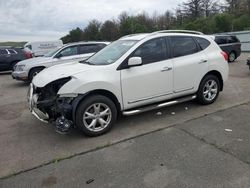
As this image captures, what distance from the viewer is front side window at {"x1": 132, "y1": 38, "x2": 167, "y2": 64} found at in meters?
5.12

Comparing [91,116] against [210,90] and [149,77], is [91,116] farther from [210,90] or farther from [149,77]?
[210,90]

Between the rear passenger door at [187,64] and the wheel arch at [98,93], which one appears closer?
the wheel arch at [98,93]

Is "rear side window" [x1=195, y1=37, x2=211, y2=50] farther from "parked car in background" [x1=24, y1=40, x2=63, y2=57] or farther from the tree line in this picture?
the tree line

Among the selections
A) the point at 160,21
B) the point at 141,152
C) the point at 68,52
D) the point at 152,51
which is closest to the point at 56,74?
the point at 152,51

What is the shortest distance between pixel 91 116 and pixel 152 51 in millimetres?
1828

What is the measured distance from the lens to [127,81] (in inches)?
191

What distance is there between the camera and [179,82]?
18.2ft

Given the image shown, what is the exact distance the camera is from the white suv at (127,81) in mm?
4461

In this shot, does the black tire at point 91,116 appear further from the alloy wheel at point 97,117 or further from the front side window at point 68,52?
the front side window at point 68,52

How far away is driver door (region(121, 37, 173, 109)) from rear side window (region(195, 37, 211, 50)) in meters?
1.03

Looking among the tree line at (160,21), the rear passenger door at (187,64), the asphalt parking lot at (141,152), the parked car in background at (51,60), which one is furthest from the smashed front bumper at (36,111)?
the tree line at (160,21)

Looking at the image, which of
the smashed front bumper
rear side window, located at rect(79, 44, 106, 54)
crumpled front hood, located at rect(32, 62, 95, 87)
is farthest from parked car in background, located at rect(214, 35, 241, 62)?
the smashed front bumper

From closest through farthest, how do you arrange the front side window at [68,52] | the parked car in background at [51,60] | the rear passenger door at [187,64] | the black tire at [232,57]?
the rear passenger door at [187,64], the parked car in background at [51,60], the front side window at [68,52], the black tire at [232,57]

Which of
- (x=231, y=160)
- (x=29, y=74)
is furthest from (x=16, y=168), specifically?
(x=29, y=74)
